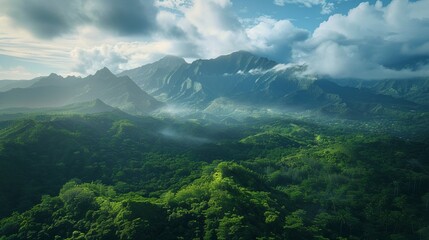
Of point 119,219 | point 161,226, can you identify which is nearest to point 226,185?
point 161,226

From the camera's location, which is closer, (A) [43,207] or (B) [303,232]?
(B) [303,232]

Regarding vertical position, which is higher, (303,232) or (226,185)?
(226,185)

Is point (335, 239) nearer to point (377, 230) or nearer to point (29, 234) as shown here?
point (377, 230)

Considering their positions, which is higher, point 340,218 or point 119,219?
point 119,219

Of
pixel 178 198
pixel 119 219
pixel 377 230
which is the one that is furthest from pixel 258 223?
pixel 377 230

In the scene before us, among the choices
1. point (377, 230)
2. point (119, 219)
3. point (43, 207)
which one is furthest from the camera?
point (377, 230)

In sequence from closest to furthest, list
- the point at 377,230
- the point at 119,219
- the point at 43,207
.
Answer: the point at 119,219 < the point at 43,207 < the point at 377,230

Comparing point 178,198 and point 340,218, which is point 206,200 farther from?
point 340,218

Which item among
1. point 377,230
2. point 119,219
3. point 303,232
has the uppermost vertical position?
point 119,219

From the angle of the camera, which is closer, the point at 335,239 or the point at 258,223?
the point at 258,223
